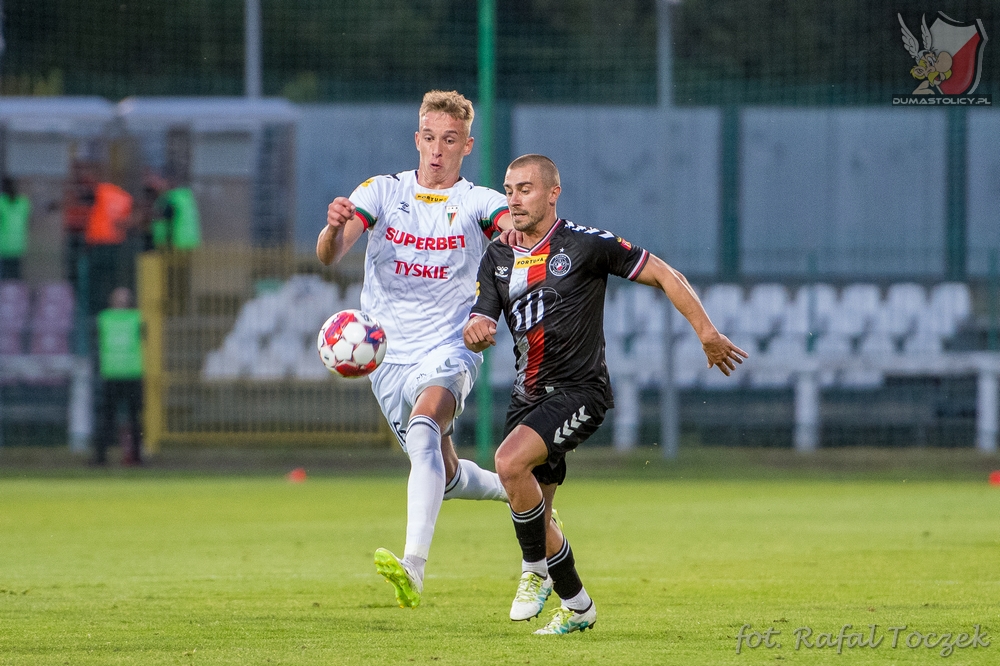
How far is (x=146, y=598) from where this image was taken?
23.2 ft

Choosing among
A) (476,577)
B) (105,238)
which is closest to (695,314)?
(476,577)

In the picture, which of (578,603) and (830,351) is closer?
(578,603)

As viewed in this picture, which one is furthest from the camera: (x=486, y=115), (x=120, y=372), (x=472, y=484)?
(x=120, y=372)

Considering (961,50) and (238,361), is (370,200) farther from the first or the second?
(961,50)

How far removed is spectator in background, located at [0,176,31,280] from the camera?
1939cm

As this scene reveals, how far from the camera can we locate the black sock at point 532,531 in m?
6.06

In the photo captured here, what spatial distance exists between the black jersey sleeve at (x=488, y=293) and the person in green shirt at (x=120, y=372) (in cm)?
1142

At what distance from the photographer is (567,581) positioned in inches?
238

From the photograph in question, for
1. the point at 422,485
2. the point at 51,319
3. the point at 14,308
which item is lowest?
the point at 51,319

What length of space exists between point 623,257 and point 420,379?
1.28 metres

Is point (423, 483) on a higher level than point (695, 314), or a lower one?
lower

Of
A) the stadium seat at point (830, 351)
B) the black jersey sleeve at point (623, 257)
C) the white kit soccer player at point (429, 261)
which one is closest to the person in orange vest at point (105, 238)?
the stadium seat at point (830, 351)

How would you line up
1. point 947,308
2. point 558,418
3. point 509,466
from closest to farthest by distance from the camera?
point 509,466
point 558,418
point 947,308

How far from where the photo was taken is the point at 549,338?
620 cm
